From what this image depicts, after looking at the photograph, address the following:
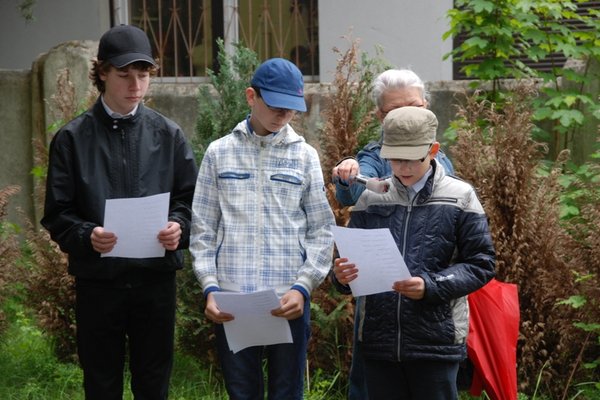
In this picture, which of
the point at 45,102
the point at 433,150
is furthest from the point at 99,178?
the point at 45,102

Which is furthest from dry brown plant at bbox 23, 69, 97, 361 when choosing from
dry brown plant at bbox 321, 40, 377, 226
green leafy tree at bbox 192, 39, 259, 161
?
dry brown plant at bbox 321, 40, 377, 226

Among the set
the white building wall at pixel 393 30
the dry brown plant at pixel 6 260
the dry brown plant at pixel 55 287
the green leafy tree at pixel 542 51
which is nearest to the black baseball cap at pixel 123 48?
the dry brown plant at pixel 55 287

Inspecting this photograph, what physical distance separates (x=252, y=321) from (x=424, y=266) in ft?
2.40

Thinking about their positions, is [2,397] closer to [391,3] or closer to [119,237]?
[119,237]

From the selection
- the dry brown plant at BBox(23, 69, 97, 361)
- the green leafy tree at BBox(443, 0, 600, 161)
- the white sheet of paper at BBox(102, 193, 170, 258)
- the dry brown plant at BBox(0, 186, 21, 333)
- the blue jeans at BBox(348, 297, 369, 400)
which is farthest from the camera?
the green leafy tree at BBox(443, 0, 600, 161)

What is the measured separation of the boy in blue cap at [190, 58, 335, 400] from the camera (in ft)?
13.4

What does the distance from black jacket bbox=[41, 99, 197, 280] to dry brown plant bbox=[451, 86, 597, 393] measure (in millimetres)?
1974

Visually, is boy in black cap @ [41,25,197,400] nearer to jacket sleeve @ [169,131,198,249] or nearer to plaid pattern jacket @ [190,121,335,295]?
jacket sleeve @ [169,131,198,249]

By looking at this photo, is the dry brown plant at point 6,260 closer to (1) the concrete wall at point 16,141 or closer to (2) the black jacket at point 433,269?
(1) the concrete wall at point 16,141

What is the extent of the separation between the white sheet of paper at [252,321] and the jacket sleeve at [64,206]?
0.63 m

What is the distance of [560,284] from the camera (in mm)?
5492

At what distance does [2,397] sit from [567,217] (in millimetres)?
3632

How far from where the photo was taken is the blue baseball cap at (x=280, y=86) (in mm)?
4059

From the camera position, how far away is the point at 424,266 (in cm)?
376
